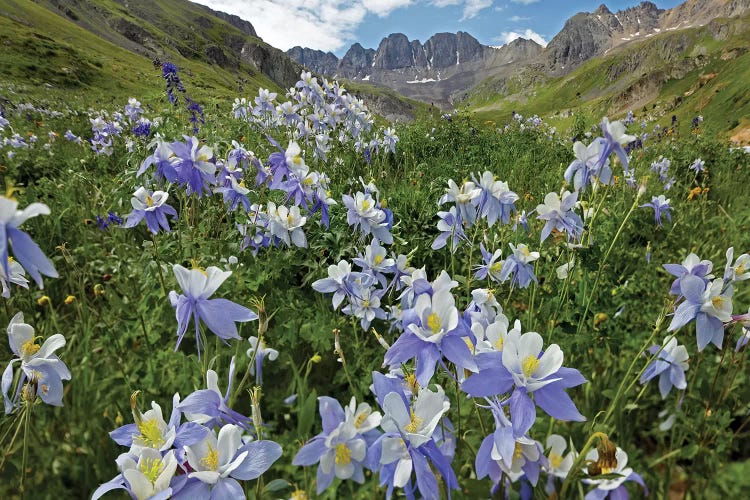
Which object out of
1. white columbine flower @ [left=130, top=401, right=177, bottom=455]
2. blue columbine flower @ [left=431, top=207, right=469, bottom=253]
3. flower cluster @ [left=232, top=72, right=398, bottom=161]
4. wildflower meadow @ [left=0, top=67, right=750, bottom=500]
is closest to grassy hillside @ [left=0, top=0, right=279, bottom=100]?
flower cluster @ [left=232, top=72, right=398, bottom=161]

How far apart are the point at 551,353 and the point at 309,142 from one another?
14.5 feet

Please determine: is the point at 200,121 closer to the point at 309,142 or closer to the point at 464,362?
the point at 309,142

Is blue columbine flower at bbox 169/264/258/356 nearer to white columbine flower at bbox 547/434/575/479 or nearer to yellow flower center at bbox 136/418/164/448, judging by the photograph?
yellow flower center at bbox 136/418/164/448

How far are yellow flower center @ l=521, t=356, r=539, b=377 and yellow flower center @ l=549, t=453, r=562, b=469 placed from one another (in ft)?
1.03

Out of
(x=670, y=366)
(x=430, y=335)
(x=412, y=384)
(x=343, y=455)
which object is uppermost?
(x=430, y=335)

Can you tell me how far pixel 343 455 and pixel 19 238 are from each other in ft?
2.81

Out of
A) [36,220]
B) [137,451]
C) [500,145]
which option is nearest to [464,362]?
[137,451]

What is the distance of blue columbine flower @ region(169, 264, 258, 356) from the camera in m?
1.04

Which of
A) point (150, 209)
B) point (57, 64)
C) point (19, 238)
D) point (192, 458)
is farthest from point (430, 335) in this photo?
point (57, 64)

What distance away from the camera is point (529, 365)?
944mm

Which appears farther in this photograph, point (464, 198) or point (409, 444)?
point (464, 198)

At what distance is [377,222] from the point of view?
8.08ft

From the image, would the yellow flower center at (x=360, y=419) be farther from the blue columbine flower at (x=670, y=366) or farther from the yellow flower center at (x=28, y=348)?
the blue columbine flower at (x=670, y=366)

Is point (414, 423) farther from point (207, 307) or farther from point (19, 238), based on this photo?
point (19, 238)
